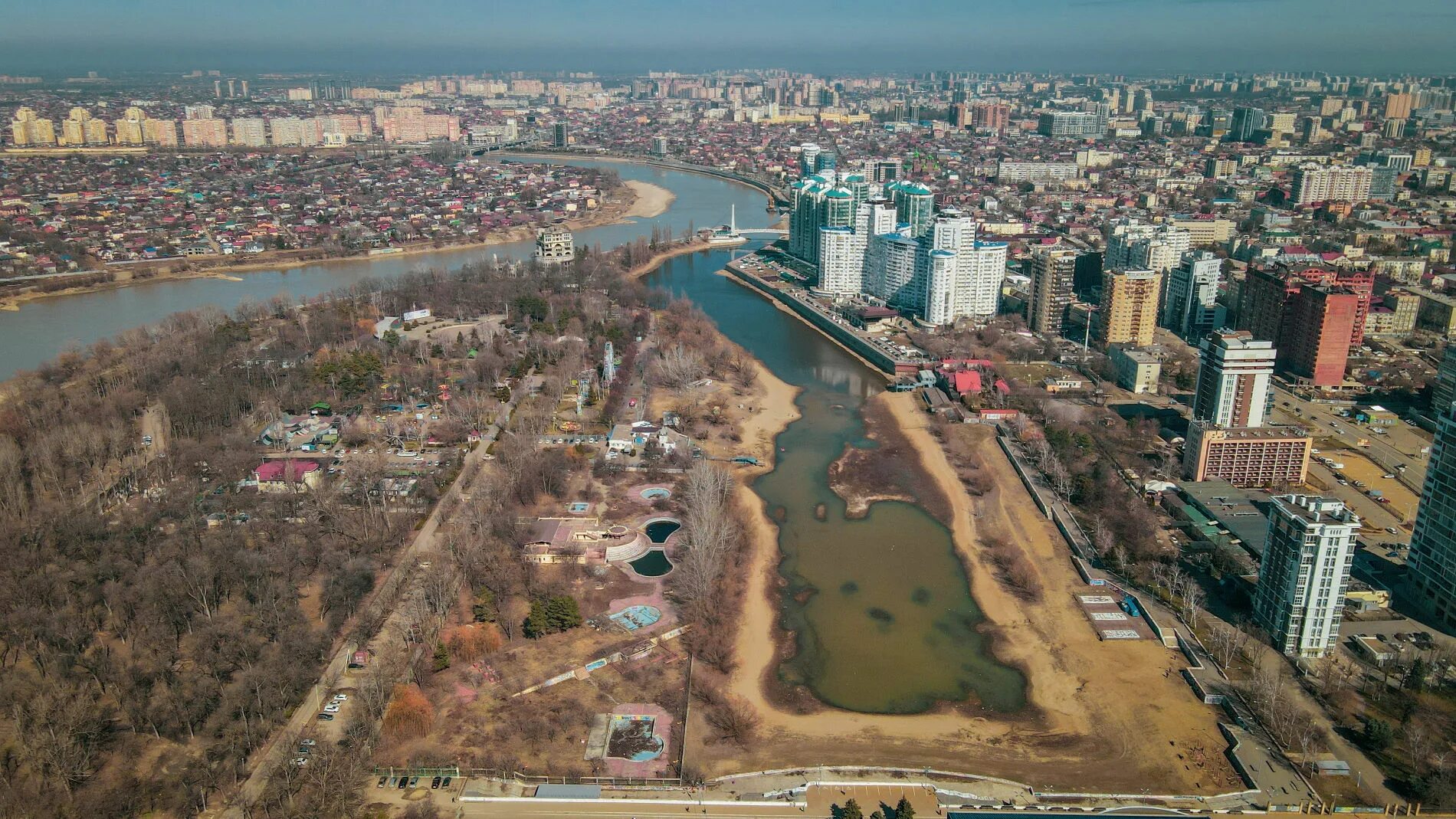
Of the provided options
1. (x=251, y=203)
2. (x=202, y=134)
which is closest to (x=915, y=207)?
(x=251, y=203)

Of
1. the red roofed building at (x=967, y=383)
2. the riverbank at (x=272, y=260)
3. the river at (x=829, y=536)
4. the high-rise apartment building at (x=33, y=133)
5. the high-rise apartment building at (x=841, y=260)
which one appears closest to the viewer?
the river at (x=829, y=536)

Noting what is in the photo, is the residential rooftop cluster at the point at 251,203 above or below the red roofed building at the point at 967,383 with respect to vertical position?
above

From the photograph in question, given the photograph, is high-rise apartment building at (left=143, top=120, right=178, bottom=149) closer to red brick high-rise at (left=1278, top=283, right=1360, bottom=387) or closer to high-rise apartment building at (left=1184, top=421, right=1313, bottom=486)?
red brick high-rise at (left=1278, top=283, right=1360, bottom=387)

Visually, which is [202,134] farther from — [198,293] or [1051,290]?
[1051,290]

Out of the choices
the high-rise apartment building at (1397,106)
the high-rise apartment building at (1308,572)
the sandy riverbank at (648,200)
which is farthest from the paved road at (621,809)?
the high-rise apartment building at (1397,106)

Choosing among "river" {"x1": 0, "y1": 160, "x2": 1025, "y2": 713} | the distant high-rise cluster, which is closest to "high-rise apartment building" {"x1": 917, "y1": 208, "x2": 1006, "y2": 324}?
the distant high-rise cluster

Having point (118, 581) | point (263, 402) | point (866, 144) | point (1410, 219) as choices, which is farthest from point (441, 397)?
point (866, 144)

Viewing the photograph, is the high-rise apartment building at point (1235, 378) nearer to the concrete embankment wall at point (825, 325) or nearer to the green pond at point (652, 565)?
the concrete embankment wall at point (825, 325)
